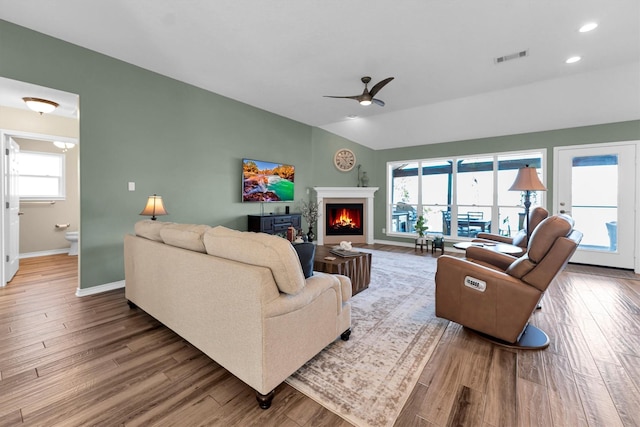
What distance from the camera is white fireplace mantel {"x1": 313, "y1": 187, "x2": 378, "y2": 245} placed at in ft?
21.5

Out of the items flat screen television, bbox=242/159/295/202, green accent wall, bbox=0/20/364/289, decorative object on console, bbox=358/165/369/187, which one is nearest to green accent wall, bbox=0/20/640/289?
green accent wall, bbox=0/20/364/289

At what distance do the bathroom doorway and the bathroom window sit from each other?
14 mm

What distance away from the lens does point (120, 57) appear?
11.2 ft

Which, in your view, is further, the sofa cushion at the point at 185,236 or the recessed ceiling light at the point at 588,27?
the recessed ceiling light at the point at 588,27

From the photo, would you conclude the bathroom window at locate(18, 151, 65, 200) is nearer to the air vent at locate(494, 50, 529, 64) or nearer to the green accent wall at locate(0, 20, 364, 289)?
the green accent wall at locate(0, 20, 364, 289)

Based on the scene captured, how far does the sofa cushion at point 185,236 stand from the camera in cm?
196

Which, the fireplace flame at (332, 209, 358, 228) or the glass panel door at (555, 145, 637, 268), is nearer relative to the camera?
the glass panel door at (555, 145, 637, 268)

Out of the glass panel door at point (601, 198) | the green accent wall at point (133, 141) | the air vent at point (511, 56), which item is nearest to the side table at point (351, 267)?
the green accent wall at point (133, 141)

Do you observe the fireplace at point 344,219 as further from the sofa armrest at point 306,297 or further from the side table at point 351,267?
the sofa armrest at point 306,297

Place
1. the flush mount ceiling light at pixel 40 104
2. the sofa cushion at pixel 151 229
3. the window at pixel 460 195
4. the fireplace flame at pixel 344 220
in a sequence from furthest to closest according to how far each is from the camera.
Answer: the fireplace flame at pixel 344 220, the window at pixel 460 195, the flush mount ceiling light at pixel 40 104, the sofa cushion at pixel 151 229

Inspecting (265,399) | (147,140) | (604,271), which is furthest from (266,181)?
(604,271)

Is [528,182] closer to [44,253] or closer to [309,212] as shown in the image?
[309,212]

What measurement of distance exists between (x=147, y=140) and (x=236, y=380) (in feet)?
11.2

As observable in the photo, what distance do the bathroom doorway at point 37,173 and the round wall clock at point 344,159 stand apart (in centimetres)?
499
